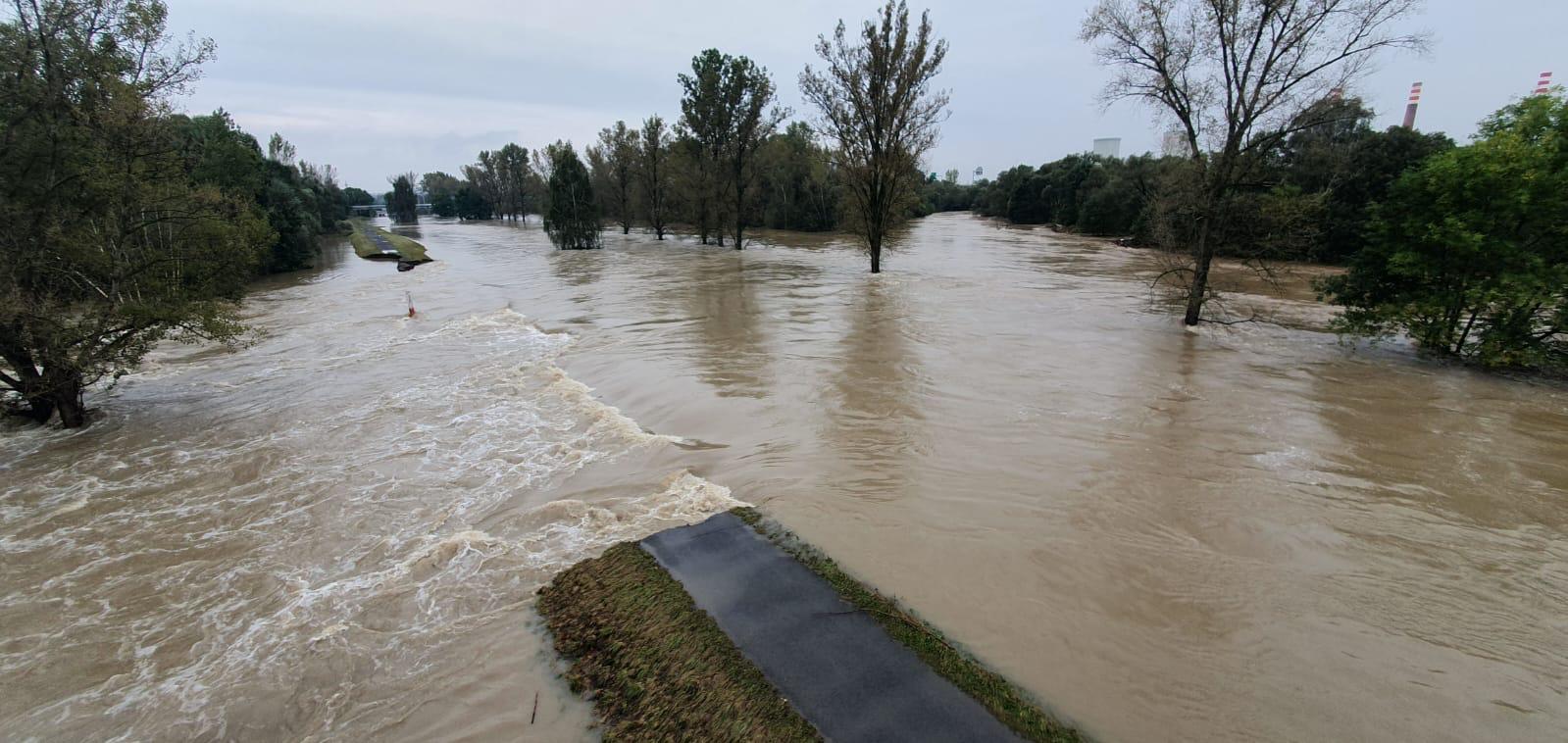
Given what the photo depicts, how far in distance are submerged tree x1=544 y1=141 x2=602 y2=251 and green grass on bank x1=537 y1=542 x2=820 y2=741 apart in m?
41.5

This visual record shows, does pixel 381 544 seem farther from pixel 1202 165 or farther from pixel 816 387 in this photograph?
pixel 1202 165

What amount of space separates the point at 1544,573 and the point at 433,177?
197757 mm

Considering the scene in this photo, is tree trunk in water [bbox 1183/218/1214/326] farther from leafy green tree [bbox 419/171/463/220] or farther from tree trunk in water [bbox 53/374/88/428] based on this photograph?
leafy green tree [bbox 419/171/463/220]

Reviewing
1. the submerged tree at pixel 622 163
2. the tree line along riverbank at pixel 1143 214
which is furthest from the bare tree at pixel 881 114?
the submerged tree at pixel 622 163

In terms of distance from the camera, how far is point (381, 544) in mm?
5711

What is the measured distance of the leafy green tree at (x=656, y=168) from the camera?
50438mm

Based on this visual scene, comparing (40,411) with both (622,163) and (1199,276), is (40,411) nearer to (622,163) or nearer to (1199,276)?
(1199,276)

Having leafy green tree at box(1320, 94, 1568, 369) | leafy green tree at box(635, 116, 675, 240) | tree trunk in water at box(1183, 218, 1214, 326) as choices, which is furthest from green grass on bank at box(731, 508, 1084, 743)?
leafy green tree at box(635, 116, 675, 240)

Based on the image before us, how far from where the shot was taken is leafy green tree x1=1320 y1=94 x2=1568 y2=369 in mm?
9891

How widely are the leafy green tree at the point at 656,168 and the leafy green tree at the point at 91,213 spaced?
41.0 m

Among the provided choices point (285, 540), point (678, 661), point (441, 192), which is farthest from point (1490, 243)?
point (441, 192)

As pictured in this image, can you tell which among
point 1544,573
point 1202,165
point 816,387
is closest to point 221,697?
point 816,387

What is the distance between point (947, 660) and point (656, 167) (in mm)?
53060

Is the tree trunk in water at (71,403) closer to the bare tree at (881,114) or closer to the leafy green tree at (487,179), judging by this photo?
the bare tree at (881,114)
